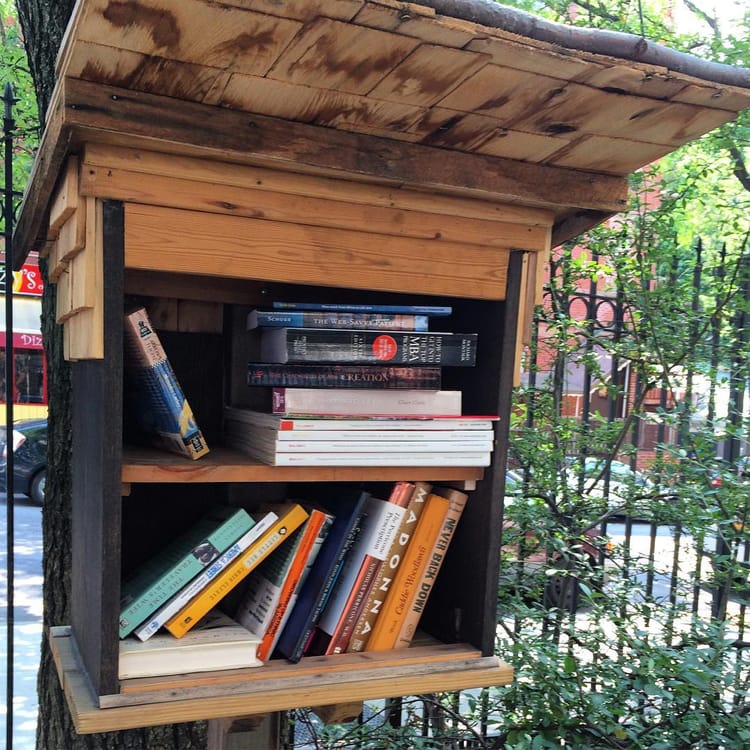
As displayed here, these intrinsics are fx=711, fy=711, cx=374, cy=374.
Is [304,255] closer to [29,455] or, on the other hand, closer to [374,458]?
[374,458]

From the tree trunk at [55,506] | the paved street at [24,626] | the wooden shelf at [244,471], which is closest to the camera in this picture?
the wooden shelf at [244,471]

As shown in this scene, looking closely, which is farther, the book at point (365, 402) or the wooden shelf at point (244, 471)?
the book at point (365, 402)

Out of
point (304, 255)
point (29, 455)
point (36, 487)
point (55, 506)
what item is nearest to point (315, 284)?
point (304, 255)

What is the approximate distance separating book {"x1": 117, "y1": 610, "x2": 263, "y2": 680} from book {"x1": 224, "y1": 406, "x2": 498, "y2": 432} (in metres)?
0.38

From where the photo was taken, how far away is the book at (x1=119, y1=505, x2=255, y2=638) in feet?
3.99

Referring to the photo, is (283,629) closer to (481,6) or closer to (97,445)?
(97,445)

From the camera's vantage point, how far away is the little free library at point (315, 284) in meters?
0.94

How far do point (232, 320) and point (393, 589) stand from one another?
0.69 m

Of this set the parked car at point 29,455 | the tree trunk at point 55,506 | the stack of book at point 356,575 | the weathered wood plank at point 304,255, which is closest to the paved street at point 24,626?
the parked car at point 29,455

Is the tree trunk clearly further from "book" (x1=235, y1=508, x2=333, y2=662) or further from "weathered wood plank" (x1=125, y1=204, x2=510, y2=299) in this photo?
"weathered wood plank" (x1=125, y1=204, x2=510, y2=299)

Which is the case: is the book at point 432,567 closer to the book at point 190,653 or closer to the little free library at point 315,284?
the little free library at point 315,284

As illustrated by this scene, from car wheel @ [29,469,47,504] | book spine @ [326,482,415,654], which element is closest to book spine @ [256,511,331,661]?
book spine @ [326,482,415,654]

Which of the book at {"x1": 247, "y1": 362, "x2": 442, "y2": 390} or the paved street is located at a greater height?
the book at {"x1": 247, "y1": 362, "x2": 442, "y2": 390}

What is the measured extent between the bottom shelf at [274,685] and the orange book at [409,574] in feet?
0.13
